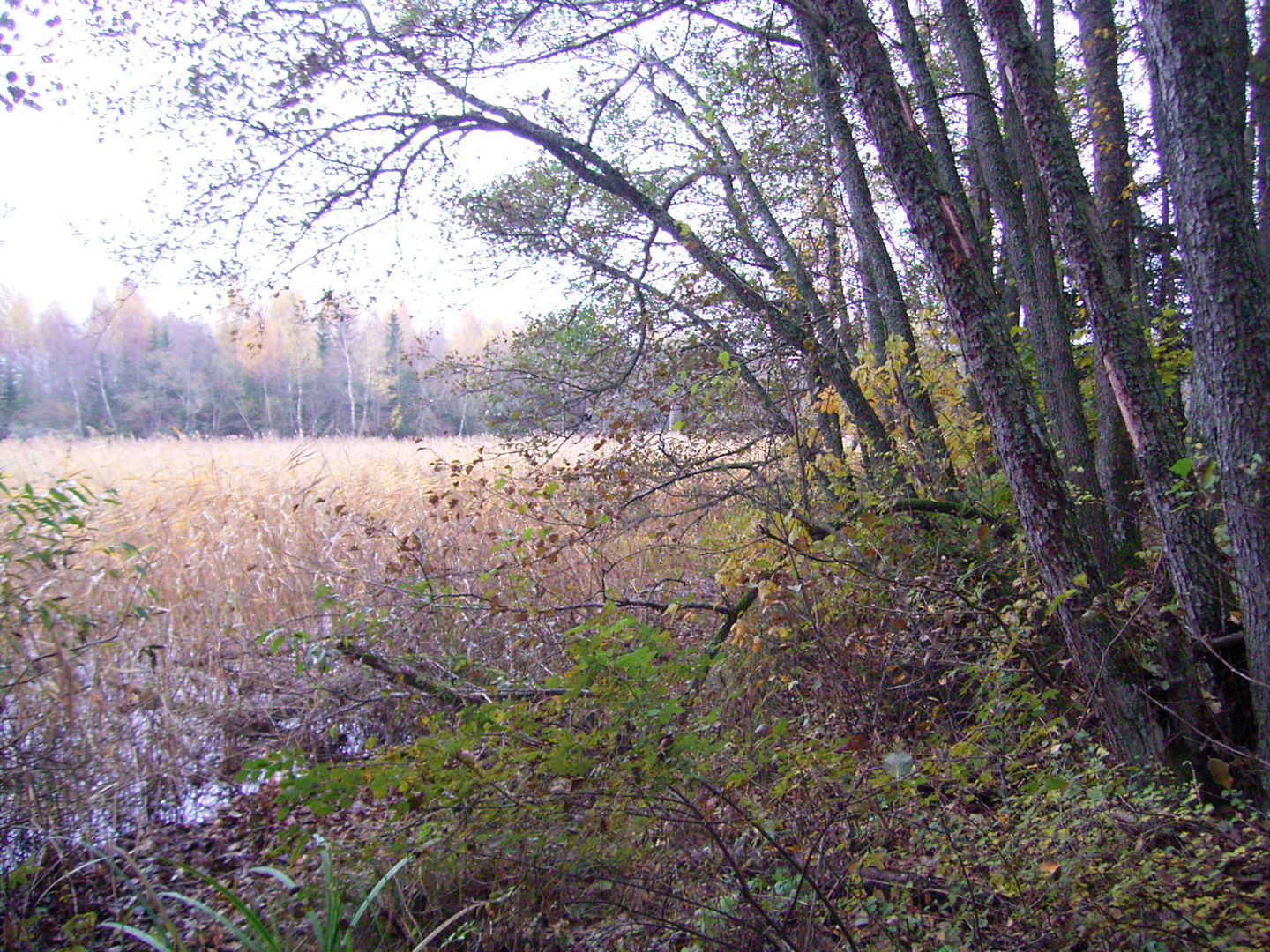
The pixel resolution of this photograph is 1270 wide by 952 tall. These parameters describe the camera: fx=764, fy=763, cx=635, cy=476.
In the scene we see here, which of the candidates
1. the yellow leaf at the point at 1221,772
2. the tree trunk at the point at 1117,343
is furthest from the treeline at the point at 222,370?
the yellow leaf at the point at 1221,772

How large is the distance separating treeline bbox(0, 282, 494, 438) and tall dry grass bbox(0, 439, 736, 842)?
1.00 meters

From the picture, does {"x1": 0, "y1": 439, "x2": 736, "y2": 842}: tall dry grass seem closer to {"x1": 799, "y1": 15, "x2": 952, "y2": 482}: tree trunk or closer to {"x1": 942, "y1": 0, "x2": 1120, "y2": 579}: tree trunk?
{"x1": 799, "y1": 15, "x2": 952, "y2": 482}: tree trunk

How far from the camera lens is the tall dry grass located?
3.70 m

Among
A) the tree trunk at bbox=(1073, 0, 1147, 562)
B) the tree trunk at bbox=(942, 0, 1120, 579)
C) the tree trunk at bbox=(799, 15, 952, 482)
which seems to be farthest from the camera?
the tree trunk at bbox=(799, 15, 952, 482)

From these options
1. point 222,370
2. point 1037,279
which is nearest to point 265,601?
point 1037,279

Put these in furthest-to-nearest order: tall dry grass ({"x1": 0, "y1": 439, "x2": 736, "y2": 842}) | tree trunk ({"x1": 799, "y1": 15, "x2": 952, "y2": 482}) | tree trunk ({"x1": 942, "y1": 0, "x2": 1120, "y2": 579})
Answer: tree trunk ({"x1": 799, "y1": 15, "x2": 952, "y2": 482}), tree trunk ({"x1": 942, "y1": 0, "x2": 1120, "y2": 579}), tall dry grass ({"x1": 0, "y1": 439, "x2": 736, "y2": 842})

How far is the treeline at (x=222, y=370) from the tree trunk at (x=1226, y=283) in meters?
5.42

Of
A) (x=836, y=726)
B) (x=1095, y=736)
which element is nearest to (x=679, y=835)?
(x=836, y=726)

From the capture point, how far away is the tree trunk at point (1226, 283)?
2.53m

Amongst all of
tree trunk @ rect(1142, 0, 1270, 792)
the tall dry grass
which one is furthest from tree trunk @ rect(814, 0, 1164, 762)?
the tall dry grass

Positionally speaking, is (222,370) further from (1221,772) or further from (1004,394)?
(1221,772)

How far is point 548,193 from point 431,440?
395cm

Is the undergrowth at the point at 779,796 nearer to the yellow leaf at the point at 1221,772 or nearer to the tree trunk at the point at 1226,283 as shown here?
the yellow leaf at the point at 1221,772

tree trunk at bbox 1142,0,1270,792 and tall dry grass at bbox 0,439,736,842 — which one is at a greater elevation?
tree trunk at bbox 1142,0,1270,792
